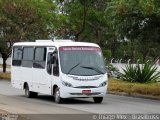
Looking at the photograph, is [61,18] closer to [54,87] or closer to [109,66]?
[109,66]

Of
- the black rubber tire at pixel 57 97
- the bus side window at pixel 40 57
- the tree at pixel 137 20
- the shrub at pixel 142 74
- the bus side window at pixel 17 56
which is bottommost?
the shrub at pixel 142 74

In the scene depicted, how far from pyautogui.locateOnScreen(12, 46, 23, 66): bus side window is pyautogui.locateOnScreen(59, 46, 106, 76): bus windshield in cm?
492

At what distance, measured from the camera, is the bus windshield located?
2122cm

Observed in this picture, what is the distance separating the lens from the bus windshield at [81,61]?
21219mm

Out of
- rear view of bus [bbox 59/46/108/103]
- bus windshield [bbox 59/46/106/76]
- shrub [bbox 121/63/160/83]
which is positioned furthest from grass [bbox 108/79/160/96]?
bus windshield [bbox 59/46/106/76]

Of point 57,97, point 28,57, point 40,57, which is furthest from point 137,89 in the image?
point 57,97

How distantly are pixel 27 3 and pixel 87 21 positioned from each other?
5.91 metres

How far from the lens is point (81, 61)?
70.8 feet

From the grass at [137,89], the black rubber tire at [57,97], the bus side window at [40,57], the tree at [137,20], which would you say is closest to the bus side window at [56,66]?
the black rubber tire at [57,97]

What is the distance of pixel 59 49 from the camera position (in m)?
21.8

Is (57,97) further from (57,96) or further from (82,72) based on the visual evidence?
(82,72)

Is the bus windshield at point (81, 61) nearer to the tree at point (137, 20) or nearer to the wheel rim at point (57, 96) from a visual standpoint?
the wheel rim at point (57, 96)

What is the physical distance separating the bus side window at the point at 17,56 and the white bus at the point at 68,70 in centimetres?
185

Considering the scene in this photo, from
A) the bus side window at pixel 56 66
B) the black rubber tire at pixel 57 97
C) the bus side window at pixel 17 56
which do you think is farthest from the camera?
the bus side window at pixel 17 56
